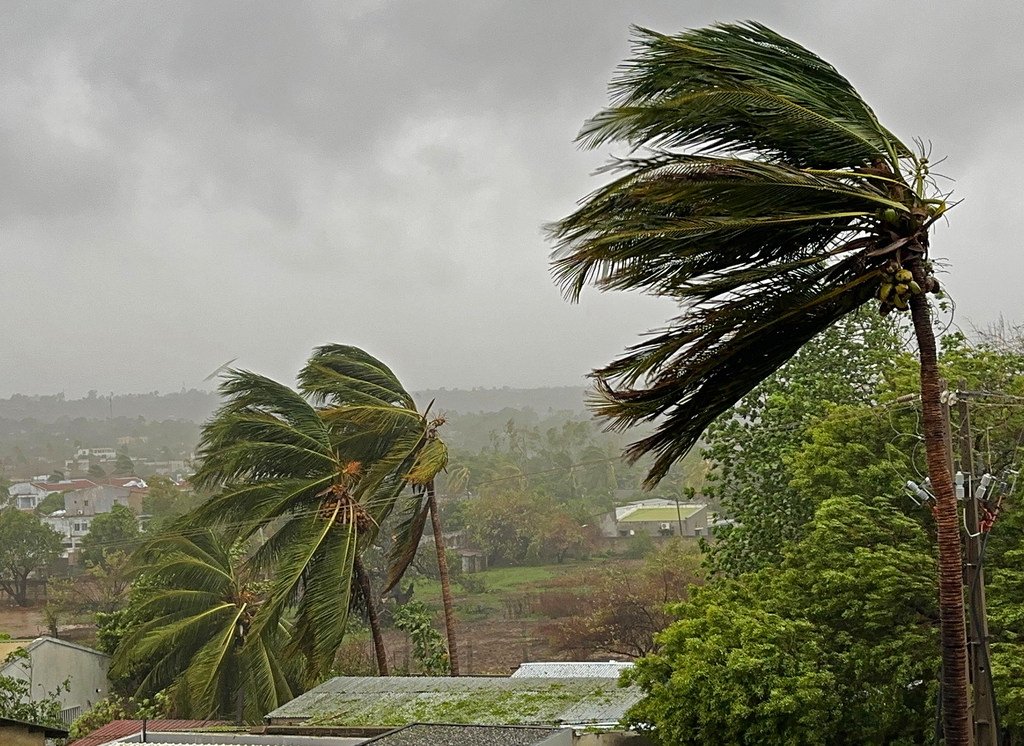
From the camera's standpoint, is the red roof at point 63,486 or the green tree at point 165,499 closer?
the green tree at point 165,499

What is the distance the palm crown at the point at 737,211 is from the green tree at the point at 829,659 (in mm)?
6352

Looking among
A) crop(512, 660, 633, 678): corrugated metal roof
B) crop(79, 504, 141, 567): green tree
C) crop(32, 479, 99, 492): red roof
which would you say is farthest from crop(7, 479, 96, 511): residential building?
crop(512, 660, 633, 678): corrugated metal roof

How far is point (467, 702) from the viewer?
13414 millimetres

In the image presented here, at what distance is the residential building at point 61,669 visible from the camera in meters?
23.2

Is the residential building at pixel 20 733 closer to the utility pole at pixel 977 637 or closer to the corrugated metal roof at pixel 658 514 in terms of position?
the utility pole at pixel 977 637

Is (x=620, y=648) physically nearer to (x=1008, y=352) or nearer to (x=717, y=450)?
(x=717, y=450)

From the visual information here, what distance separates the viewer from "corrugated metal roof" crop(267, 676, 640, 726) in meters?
12.6

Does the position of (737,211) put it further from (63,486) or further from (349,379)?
(63,486)

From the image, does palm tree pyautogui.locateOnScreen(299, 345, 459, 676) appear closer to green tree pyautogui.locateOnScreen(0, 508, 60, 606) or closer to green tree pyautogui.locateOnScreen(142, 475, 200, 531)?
green tree pyautogui.locateOnScreen(0, 508, 60, 606)

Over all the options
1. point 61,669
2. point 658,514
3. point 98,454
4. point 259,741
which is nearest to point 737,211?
point 259,741

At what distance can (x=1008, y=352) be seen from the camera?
14.2 meters

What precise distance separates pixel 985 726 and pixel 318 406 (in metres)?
14.3

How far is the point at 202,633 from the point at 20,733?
1198cm

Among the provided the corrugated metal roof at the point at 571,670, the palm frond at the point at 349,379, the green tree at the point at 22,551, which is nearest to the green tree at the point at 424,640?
the corrugated metal roof at the point at 571,670
